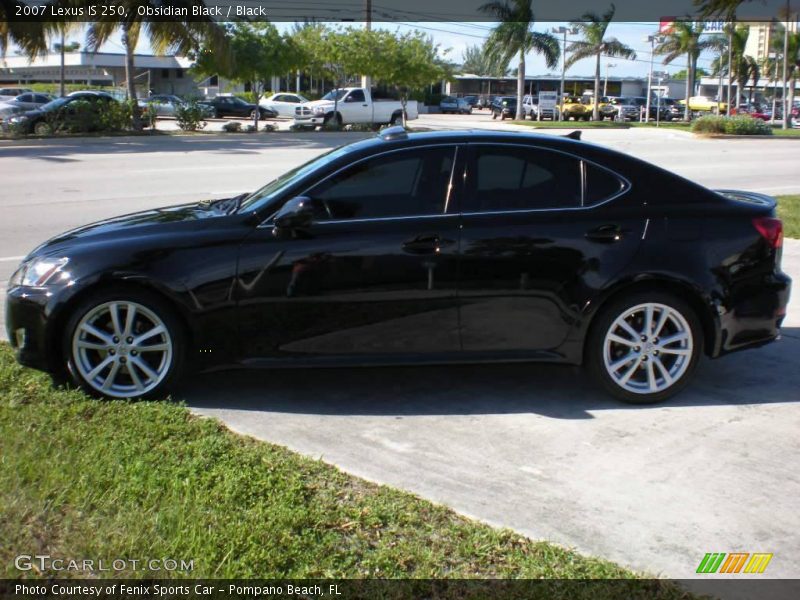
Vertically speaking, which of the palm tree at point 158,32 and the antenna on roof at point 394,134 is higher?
the palm tree at point 158,32

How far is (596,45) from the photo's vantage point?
5478cm

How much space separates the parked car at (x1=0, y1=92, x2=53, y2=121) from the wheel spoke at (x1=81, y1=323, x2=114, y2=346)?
30.8 meters

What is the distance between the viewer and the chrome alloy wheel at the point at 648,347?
5414 mm

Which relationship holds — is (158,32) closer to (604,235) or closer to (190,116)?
(190,116)

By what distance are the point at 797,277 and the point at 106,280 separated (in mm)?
6863

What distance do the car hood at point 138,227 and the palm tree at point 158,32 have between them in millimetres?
26138

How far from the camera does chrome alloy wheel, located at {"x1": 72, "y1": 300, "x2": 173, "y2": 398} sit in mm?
5168

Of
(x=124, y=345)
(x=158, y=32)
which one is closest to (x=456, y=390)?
(x=124, y=345)

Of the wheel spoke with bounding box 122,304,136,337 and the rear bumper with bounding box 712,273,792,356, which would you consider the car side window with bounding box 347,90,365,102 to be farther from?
the wheel spoke with bounding box 122,304,136,337

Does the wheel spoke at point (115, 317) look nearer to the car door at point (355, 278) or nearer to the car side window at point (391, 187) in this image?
the car door at point (355, 278)

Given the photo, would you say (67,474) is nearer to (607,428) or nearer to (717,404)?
(607,428)

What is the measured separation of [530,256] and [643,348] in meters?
0.90

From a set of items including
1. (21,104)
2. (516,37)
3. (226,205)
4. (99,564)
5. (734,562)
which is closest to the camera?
(99,564)

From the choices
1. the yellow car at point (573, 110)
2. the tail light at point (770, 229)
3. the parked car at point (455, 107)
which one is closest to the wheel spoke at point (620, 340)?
the tail light at point (770, 229)
